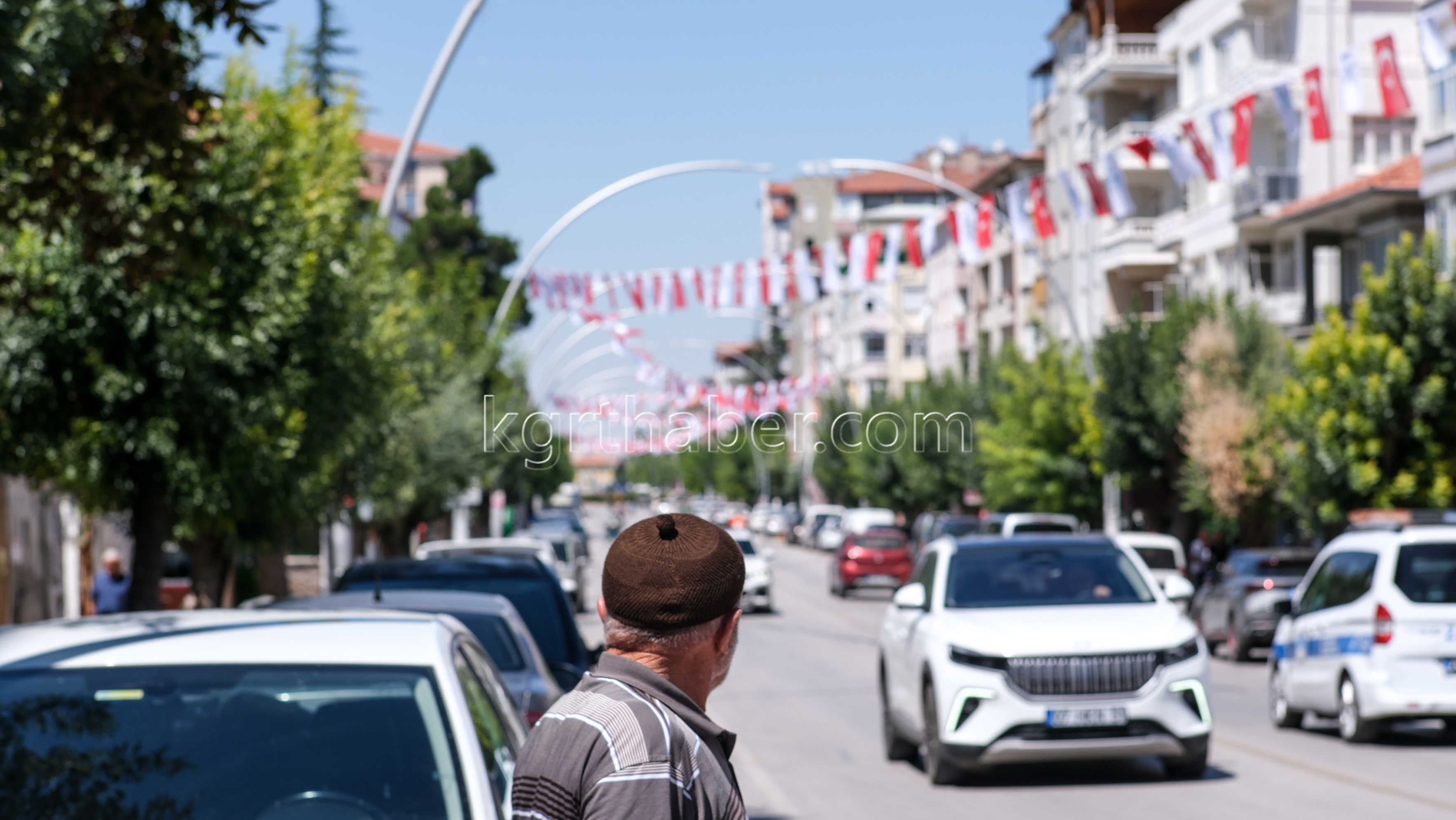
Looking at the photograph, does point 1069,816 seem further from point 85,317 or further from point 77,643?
point 85,317

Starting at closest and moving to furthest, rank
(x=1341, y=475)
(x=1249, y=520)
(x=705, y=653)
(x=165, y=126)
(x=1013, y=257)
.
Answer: (x=705, y=653)
(x=165, y=126)
(x=1341, y=475)
(x=1249, y=520)
(x=1013, y=257)

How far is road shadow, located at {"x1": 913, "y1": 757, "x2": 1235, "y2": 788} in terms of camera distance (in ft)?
41.5

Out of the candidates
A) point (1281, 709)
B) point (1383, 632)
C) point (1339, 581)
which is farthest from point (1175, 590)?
point (1281, 709)

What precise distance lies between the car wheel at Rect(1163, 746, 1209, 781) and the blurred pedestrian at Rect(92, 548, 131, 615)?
10.7 metres

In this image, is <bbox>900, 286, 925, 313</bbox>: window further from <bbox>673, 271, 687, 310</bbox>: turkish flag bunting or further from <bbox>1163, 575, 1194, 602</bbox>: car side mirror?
<bbox>1163, 575, 1194, 602</bbox>: car side mirror

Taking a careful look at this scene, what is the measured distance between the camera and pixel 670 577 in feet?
8.98

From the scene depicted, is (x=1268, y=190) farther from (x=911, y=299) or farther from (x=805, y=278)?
(x=911, y=299)

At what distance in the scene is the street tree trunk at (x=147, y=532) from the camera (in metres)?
15.4

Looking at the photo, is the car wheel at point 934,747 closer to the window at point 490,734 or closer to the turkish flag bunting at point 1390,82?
the window at point 490,734

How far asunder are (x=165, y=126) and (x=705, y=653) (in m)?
8.57

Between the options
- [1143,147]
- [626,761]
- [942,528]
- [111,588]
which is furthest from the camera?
[942,528]

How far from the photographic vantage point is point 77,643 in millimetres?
5156

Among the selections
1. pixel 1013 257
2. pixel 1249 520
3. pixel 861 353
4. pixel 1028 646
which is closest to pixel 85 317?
pixel 1028 646

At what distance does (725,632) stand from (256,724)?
2424mm
